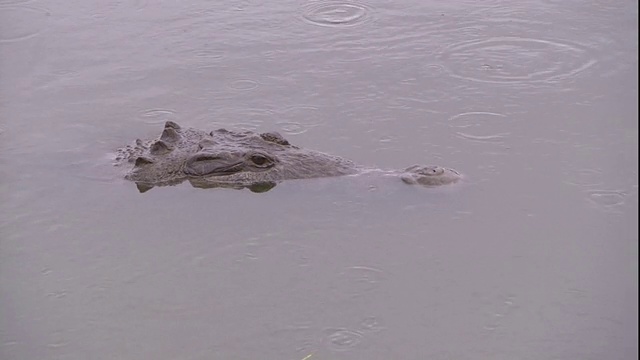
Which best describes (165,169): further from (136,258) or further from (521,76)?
(521,76)

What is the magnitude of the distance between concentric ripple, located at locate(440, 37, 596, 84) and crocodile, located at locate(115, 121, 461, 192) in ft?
7.15

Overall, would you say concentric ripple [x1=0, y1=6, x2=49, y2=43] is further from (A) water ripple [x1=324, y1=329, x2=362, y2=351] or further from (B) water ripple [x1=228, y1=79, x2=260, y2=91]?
(A) water ripple [x1=324, y1=329, x2=362, y2=351]

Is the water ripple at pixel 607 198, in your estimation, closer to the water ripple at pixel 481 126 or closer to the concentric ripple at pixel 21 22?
the water ripple at pixel 481 126

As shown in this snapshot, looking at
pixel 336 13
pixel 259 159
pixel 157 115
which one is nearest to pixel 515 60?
pixel 336 13

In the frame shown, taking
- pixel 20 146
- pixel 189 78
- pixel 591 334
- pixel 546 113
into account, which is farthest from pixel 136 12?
pixel 591 334

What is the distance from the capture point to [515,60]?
10.1 m

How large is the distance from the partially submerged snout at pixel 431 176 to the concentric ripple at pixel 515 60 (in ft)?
6.77

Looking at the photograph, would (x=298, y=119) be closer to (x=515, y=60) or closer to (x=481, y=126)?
(x=481, y=126)

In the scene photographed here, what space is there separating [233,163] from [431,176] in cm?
172

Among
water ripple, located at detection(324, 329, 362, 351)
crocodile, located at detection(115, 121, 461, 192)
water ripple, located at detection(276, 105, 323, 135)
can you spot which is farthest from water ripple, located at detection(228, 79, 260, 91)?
water ripple, located at detection(324, 329, 362, 351)

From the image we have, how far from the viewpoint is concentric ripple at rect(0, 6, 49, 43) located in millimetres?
11359

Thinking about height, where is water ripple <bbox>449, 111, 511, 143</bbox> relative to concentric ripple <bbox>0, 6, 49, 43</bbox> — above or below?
below

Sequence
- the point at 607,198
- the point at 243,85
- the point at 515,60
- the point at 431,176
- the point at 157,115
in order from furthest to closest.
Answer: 1. the point at 515,60
2. the point at 243,85
3. the point at 157,115
4. the point at 431,176
5. the point at 607,198

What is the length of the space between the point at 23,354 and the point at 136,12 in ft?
22.0
